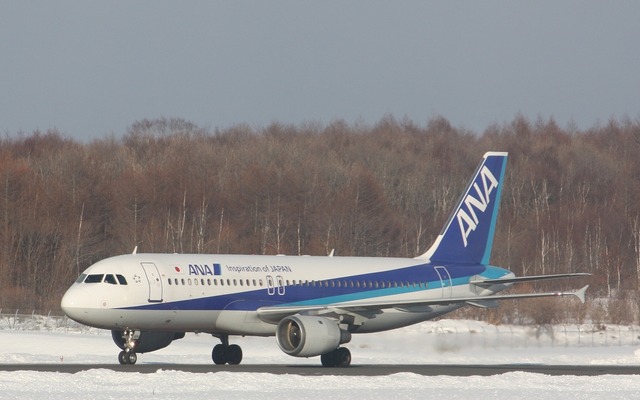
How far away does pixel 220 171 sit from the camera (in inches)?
4355

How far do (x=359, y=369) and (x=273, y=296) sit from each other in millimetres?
4221

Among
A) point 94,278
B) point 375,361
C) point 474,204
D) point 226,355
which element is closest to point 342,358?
point 226,355

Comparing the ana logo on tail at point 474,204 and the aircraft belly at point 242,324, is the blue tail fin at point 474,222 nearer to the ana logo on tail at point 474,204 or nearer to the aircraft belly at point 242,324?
the ana logo on tail at point 474,204

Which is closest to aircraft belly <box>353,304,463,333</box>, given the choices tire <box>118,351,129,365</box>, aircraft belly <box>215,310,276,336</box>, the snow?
the snow

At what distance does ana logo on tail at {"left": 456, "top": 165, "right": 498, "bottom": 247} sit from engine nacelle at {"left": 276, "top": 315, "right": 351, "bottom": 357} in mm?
9442

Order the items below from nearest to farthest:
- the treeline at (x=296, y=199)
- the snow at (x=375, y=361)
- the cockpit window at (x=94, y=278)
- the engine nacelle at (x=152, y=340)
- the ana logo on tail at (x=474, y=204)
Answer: the snow at (x=375, y=361) → the cockpit window at (x=94, y=278) → the engine nacelle at (x=152, y=340) → the ana logo on tail at (x=474, y=204) → the treeline at (x=296, y=199)

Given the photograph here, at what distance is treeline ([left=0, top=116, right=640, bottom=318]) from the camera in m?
89.4

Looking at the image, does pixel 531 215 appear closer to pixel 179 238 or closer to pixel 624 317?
pixel 179 238

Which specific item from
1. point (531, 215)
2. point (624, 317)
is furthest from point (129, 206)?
point (624, 317)

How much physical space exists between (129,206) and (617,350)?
58.2 metres

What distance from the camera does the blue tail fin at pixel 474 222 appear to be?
44.5 meters

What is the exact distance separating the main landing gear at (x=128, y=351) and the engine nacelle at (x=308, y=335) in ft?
14.6

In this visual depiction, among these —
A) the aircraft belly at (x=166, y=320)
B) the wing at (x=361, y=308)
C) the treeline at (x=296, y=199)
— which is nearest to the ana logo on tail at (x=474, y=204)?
the wing at (x=361, y=308)

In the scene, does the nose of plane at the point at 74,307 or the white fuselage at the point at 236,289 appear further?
the white fuselage at the point at 236,289
